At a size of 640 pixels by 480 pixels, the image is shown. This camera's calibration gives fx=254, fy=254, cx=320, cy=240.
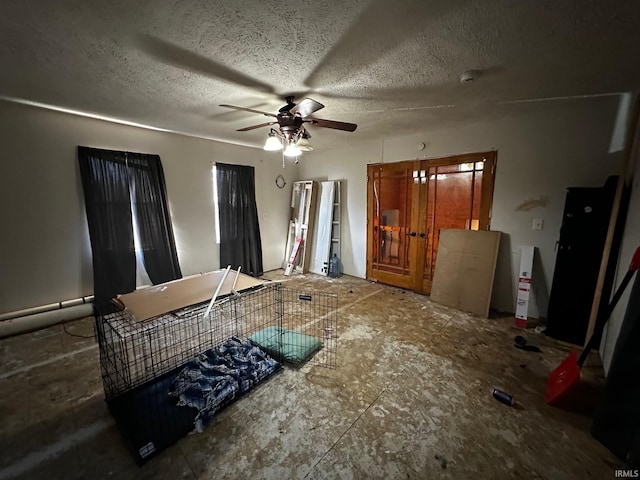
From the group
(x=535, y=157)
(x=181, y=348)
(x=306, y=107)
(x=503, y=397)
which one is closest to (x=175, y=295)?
(x=181, y=348)

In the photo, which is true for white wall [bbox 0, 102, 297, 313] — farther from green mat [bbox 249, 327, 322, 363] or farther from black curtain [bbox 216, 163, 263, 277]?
green mat [bbox 249, 327, 322, 363]

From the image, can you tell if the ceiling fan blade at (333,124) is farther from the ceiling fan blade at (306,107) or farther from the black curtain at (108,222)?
the black curtain at (108,222)

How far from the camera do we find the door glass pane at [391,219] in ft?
13.5

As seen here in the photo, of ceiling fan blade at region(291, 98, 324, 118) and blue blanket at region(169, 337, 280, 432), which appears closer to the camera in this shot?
blue blanket at region(169, 337, 280, 432)

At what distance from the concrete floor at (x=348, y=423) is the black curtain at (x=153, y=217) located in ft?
4.12

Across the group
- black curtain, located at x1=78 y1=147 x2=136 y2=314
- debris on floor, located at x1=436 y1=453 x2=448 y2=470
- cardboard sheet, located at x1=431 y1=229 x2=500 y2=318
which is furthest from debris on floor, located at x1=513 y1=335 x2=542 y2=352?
black curtain, located at x1=78 y1=147 x2=136 y2=314

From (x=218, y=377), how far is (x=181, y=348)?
814 millimetres

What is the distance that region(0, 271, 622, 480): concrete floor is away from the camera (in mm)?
1429

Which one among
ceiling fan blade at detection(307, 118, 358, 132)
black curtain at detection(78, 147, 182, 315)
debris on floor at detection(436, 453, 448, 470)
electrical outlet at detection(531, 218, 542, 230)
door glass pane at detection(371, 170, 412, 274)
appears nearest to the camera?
debris on floor at detection(436, 453, 448, 470)

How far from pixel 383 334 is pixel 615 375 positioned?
1.71m

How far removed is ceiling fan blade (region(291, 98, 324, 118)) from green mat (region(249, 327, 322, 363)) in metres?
2.14

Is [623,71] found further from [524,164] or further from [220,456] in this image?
[220,456]

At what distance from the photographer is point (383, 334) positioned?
284 centimetres

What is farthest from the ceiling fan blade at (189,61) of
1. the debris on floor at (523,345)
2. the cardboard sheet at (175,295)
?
the debris on floor at (523,345)
